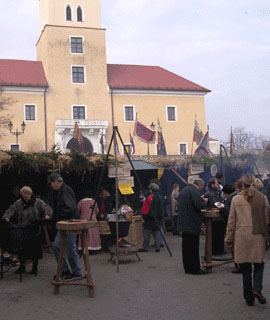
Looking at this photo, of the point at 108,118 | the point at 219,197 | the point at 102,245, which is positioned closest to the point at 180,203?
the point at 219,197

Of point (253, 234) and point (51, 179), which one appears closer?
point (253, 234)

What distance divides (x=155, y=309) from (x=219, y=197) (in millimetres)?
4641

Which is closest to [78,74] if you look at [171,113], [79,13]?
[79,13]

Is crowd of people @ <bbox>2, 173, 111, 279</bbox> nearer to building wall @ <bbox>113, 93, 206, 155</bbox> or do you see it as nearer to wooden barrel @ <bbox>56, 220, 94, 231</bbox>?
wooden barrel @ <bbox>56, 220, 94, 231</bbox>

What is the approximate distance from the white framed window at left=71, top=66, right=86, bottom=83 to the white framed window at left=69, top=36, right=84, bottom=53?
5.68 feet

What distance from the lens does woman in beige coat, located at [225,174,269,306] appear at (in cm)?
584

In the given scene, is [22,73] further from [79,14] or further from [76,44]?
[79,14]

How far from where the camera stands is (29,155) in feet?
37.4

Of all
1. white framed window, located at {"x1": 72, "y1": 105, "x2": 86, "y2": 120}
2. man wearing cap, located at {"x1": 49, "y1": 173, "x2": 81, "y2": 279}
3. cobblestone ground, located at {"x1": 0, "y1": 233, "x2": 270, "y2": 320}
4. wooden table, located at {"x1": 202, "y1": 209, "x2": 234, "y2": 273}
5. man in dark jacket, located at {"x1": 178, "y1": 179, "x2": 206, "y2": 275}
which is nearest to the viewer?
cobblestone ground, located at {"x1": 0, "y1": 233, "x2": 270, "y2": 320}

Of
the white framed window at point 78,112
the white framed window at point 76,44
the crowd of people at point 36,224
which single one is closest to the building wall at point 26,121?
the white framed window at point 78,112

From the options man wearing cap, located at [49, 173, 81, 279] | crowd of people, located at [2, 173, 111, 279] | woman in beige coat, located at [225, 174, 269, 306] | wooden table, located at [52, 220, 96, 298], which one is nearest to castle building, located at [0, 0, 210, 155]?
crowd of people, located at [2, 173, 111, 279]

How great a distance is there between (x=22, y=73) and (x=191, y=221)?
36468 mm

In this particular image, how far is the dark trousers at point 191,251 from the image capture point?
8086mm

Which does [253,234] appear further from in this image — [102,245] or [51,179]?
[102,245]
